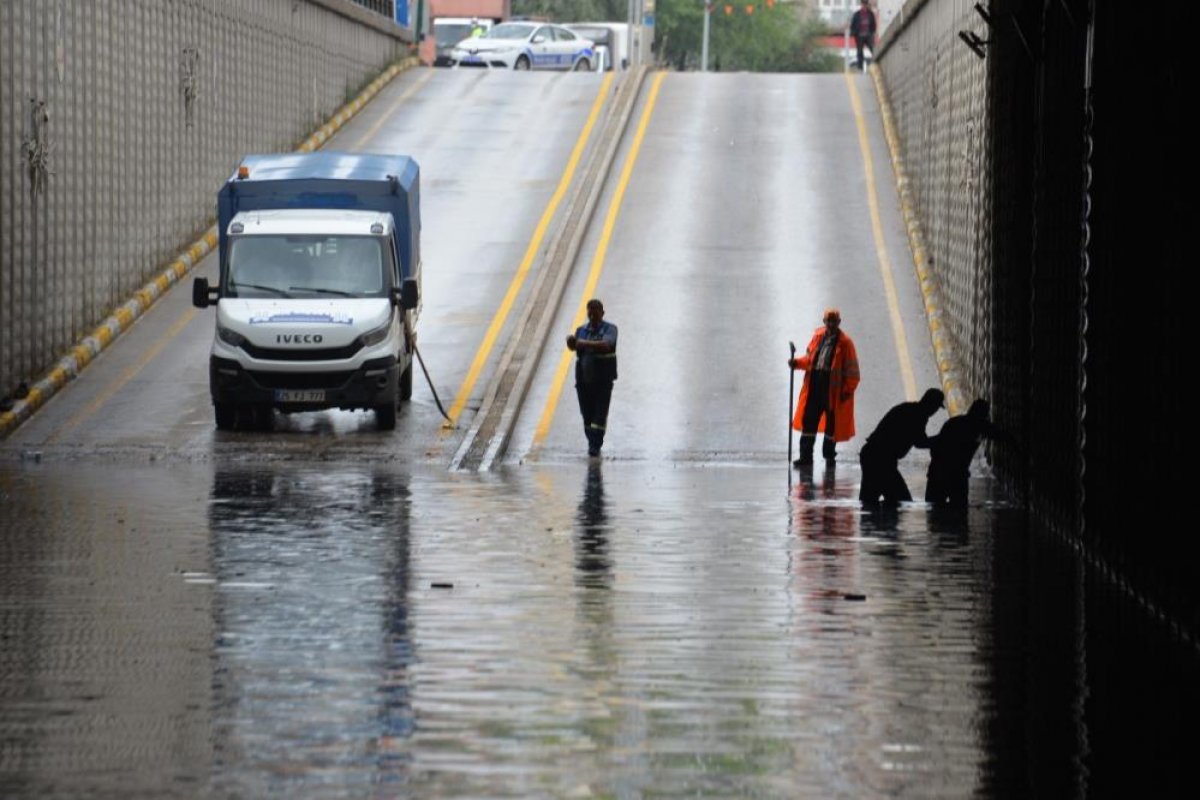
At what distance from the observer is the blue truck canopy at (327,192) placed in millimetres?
31281

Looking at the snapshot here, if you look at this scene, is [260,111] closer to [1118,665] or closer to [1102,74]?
[1102,74]

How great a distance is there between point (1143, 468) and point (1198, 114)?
275 centimetres

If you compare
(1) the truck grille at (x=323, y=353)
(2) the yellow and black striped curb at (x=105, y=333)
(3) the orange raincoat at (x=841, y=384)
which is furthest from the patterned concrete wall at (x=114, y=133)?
(3) the orange raincoat at (x=841, y=384)

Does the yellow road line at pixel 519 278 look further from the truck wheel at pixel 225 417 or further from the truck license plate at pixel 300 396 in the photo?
the truck wheel at pixel 225 417

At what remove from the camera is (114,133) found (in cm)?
3584

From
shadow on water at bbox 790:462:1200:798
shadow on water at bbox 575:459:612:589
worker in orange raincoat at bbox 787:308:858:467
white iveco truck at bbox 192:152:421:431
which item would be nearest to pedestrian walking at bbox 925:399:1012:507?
shadow on water at bbox 790:462:1200:798

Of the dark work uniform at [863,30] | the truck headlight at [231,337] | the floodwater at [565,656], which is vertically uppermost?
the dark work uniform at [863,30]

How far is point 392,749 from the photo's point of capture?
33.5ft

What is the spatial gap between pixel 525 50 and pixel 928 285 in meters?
39.2

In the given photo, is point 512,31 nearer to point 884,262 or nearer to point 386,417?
point 884,262

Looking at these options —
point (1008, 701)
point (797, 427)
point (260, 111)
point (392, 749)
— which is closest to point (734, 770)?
point (392, 749)

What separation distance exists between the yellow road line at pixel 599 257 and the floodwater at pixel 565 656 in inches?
322

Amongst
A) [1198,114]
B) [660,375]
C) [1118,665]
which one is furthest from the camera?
[660,375]

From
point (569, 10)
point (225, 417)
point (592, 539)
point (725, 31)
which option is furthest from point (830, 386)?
point (725, 31)
